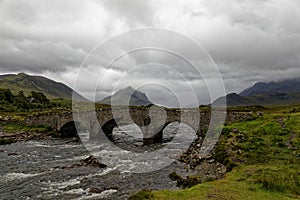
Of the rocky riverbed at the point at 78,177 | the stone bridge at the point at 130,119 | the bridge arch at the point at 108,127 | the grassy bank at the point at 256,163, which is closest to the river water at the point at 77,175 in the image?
the rocky riverbed at the point at 78,177

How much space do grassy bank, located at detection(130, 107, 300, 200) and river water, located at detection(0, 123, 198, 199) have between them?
527 cm

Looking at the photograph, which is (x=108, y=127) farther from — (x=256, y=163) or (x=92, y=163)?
(x=256, y=163)

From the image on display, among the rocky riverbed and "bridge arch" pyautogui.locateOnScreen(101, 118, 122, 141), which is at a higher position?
"bridge arch" pyautogui.locateOnScreen(101, 118, 122, 141)

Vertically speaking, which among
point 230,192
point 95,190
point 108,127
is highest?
point 108,127

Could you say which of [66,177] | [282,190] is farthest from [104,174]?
[282,190]

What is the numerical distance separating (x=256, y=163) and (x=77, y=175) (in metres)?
19.0

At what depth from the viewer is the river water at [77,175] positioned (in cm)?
2650

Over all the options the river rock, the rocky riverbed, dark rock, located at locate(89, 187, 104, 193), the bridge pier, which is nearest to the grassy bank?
the rocky riverbed

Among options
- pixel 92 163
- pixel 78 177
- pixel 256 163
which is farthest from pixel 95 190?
pixel 256 163

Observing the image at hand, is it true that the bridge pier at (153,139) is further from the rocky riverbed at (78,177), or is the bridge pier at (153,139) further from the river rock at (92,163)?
the river rock at (92,163)

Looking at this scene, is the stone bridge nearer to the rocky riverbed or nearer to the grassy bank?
the grassy bank

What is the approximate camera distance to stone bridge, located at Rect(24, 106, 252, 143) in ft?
193

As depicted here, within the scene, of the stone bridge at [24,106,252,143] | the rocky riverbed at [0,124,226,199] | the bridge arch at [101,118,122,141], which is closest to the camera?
the rocky riverbed at [0,124,226,199]

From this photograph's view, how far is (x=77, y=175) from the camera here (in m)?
32.9
